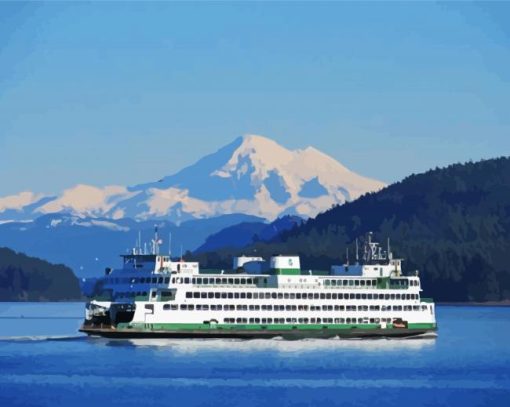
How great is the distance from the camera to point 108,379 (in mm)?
102625

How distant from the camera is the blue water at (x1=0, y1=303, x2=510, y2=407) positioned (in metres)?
93.9

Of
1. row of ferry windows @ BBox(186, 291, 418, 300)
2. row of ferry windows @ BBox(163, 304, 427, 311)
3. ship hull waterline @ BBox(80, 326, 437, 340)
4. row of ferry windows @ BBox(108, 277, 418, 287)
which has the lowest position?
ship hull waterline @ BBox(80, 326, 437, 340)

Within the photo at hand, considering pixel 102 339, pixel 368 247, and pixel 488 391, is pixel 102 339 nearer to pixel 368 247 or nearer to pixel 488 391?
pixel 368 247

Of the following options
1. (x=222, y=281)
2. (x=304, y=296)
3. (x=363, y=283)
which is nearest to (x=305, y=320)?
(x=304, y=296)

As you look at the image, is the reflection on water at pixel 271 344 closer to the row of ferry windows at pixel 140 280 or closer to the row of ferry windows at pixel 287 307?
the row of ferry windows at pixel 287 307

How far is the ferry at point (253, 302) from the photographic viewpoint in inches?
5133

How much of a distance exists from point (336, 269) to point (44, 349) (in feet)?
97.5

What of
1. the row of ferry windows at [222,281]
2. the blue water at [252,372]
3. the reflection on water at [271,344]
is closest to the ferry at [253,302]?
the row of ferry windows at [222,281]

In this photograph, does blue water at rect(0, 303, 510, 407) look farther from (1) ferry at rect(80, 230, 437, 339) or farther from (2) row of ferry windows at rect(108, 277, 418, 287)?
(2) row of ferry windows at rect(108, 277, 418, 287)

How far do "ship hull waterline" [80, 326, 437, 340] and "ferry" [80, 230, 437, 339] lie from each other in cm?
9

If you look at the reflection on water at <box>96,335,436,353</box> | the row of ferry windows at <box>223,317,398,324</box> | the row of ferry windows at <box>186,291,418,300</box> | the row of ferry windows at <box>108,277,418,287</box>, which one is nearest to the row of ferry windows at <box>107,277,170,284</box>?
the row of ferry windows at <box>108,277,418,287</box>

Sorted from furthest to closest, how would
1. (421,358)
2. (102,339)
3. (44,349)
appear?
(102,339)
(44,349)
(421,358)

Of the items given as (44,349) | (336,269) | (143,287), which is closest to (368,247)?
(336,269)

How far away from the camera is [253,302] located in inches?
5246
